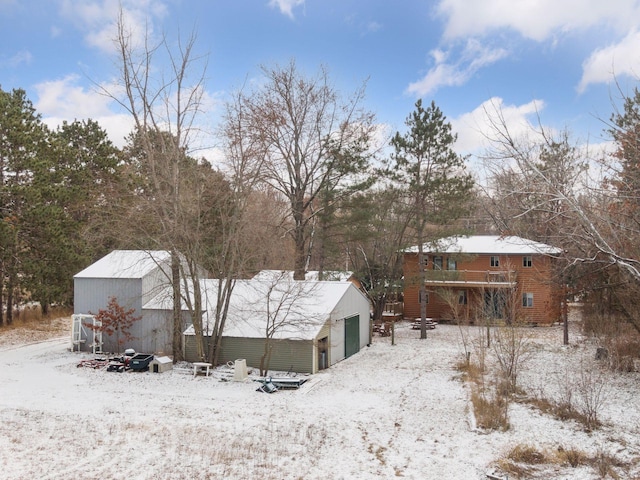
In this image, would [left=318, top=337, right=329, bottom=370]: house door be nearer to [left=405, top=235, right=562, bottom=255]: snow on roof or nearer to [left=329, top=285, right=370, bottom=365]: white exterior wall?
[left=329, top=285, right=370, bottom=365]: white exterior wall

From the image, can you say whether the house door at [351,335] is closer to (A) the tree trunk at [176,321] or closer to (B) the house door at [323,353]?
(B) the house door at [323,353]

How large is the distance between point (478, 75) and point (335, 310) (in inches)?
383

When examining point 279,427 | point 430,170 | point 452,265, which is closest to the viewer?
point 279,427

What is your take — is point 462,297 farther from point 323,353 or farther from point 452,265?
point 323,353

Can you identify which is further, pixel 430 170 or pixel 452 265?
pixel 452 265

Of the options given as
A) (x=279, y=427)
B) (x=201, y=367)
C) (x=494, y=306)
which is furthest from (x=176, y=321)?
(x=494, y=306)

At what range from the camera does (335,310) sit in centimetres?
1862

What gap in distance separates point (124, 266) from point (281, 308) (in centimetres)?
793

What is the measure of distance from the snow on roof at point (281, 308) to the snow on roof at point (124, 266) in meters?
2.84

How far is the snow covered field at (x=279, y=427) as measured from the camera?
28.7 ft

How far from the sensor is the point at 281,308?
1748 centimetres

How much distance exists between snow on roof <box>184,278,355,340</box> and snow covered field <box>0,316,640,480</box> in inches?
73.1

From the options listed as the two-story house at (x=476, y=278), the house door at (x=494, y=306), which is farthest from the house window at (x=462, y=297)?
the house door at (x=494, y=306)

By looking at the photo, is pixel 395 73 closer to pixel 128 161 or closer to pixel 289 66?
pixel 289 66
